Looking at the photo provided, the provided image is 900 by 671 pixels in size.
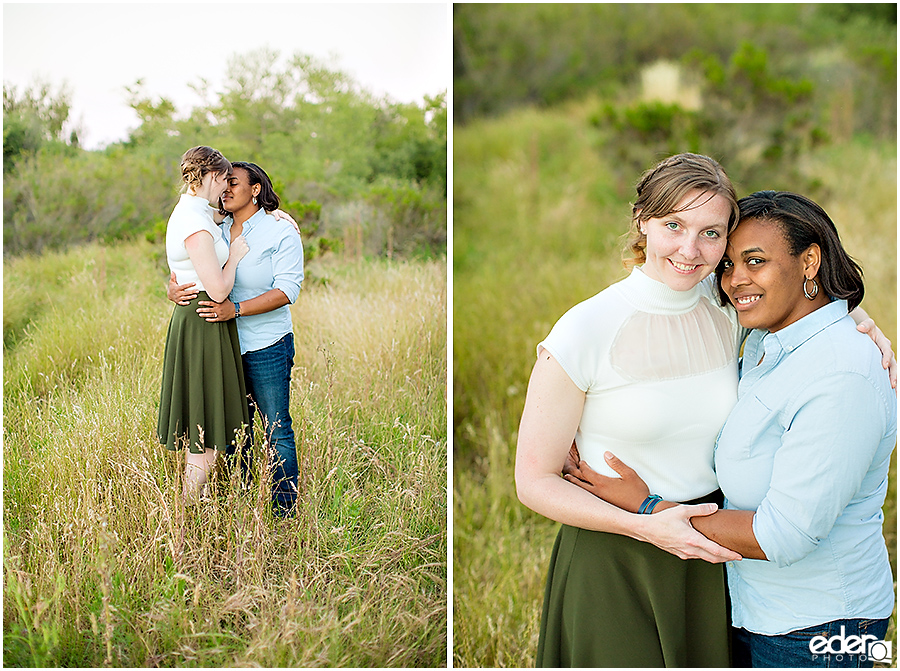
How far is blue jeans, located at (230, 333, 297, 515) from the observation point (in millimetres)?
2301

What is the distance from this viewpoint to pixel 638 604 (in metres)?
1.84

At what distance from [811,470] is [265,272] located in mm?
1688

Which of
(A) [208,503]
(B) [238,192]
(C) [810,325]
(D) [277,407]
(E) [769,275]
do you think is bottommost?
(A) [208,503]

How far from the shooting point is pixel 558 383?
5.62 ft

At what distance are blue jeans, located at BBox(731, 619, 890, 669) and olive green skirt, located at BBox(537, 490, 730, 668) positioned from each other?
0.35 ft

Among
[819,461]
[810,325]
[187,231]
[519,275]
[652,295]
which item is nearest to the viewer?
[819,461]

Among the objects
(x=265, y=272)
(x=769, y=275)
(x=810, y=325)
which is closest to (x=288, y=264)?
(x=265, y=272)

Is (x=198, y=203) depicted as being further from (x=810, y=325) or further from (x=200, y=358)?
(x=810, y=325)

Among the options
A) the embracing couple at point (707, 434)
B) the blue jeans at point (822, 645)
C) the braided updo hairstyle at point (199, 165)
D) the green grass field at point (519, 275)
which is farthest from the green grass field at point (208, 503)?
the blue jeans at point (822, 645)

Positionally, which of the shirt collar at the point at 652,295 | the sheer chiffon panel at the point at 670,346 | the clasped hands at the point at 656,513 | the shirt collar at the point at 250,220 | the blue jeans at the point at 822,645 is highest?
the shirt collar at the point at 250,220

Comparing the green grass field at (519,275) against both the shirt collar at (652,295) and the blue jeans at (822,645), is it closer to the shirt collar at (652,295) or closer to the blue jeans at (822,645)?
the shirt collar at (652,295)

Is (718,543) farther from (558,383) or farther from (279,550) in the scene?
(279,550)

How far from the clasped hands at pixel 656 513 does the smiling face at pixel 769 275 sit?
0.49m

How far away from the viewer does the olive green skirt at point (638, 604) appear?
1819 mm
